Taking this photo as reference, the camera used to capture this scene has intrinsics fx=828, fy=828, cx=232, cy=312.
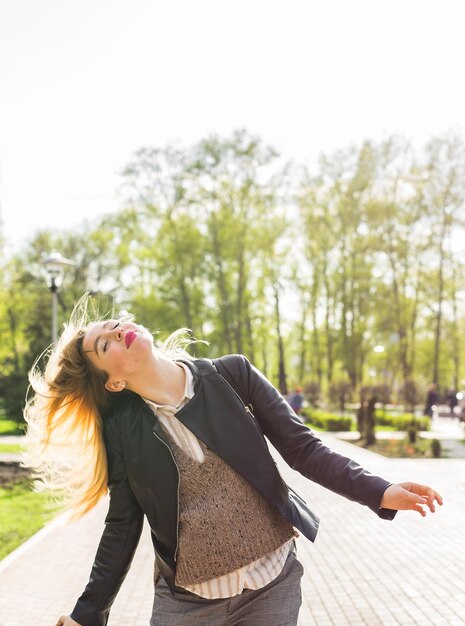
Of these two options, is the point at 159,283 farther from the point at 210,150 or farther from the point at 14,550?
the point at 14,550

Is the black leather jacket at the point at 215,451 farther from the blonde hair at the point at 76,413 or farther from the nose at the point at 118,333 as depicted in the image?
the nose at the point at 118,333

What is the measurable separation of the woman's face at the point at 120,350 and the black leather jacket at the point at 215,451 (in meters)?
0.09

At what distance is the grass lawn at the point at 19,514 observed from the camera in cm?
885

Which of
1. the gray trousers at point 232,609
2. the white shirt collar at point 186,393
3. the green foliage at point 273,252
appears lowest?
the gray trousers at point 232,609

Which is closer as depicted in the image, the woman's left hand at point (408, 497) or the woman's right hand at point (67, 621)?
the woman's left hand at point (408, 497)

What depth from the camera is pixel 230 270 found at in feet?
142

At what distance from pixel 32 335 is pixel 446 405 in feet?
106

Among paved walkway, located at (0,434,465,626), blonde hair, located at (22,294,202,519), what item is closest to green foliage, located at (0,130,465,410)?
paved walkway, located at (0,434,465,626)

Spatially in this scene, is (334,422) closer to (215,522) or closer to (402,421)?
(402,421)

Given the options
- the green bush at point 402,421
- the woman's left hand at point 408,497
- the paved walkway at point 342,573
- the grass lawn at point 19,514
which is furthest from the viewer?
the green bush at point 402,421

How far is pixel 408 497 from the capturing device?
7.61 feet

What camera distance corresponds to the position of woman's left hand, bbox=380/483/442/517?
232 centimetres

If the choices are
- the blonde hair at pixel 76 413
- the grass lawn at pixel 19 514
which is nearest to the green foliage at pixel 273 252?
the grass lawn at pixel 19 514

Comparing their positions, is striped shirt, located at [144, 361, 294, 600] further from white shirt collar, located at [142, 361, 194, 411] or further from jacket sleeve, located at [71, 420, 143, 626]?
jacket sleeve, located at [71, 420, 143, 626]
